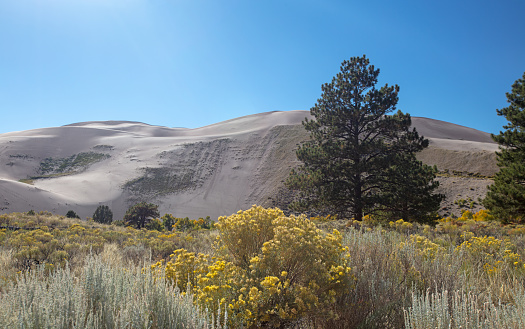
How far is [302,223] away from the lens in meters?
→ 2.99

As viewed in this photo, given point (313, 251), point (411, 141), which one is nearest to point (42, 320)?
point (313, 251)

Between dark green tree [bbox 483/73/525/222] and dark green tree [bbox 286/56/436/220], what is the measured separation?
4.57m

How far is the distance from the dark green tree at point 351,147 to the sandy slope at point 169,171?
1707 centimetres

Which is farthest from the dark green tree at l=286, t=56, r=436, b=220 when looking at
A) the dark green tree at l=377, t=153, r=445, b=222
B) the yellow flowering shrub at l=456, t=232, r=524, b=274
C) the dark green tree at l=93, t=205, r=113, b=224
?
the dark green tree at l=93, t=205, r=113, b=224

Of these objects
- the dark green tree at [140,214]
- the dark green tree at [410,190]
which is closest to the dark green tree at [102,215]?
the dark green tree at [140,214]

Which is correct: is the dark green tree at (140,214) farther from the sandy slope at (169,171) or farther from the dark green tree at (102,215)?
the sandy slope at (169,171)

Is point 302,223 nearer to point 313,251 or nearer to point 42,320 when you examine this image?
point 313,251

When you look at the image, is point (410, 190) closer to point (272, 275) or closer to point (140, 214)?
point (272, 275)

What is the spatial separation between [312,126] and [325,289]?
14136 mm

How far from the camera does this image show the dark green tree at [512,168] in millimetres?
14617

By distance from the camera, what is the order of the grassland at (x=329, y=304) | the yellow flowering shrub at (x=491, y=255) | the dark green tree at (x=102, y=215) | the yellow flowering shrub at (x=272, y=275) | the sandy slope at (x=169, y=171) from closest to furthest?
the grassland at (x=329, y=304) → the yellow flowering shrub at (x=272, y=275) → the yellow flowering shrub at (x=491, y=255) → the dark green tree at (x=102, y=215) → the sandy slope at (x=169, y=171)

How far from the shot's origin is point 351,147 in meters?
14.9

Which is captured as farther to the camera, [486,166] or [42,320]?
Result: [486,166]

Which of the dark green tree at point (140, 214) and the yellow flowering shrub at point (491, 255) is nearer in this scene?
the yellow flowering shrub at point (491, 255)
